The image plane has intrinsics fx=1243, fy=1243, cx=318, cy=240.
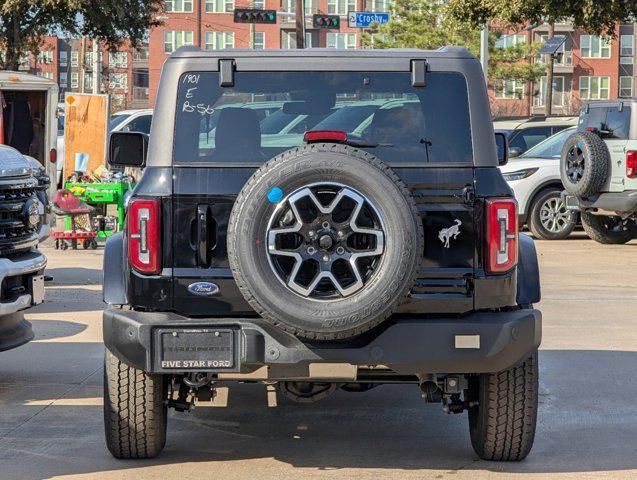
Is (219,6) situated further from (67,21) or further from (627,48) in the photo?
(67,21)

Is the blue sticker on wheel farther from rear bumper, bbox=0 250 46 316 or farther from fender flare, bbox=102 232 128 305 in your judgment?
rear bumper, bbox=0 250 46 316

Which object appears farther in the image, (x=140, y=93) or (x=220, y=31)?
(x=140, y=93)

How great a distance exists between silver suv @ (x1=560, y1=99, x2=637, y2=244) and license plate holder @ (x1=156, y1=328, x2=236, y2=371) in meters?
11.8

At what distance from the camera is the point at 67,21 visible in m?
32.3

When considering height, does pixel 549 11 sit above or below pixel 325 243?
above

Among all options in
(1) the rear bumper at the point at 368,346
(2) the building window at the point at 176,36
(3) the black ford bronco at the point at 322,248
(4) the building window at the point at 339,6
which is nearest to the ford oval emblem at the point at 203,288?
(3) the black ford bronco at the point at 322,248

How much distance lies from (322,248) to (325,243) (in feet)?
0.11

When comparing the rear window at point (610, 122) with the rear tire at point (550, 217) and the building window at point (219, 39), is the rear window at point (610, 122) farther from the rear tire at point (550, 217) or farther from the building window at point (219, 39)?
the building window at point (219, 39)

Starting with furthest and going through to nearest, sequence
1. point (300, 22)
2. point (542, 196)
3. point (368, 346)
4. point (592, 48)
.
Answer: point (592, 48) < point (300, 22) < point (542, 196) < point (368, 346)

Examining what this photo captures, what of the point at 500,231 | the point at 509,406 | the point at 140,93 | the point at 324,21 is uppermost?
the point at 324,21

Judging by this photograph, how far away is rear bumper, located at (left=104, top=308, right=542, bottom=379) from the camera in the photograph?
5367 mm

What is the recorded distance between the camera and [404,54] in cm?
584

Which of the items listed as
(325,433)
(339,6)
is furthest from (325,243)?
(339,6)

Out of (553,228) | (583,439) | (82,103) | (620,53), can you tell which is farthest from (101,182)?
(620,53)
